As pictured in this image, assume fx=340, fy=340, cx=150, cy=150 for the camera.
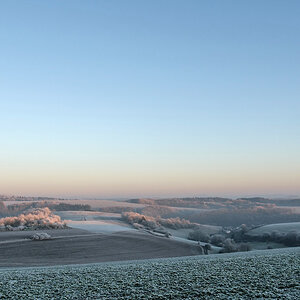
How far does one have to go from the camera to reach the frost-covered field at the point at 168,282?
799 centimetres

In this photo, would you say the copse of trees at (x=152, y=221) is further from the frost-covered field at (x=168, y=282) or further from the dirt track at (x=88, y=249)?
the frost-covered field at (x=168, y=282)

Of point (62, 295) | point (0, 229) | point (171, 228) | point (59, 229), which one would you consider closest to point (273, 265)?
point (62, 295)

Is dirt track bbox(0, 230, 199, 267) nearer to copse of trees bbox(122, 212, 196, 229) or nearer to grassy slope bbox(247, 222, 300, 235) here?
copse of trees bbox(122, 212, 196, 229)

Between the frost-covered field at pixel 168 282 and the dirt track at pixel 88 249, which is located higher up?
the frost-covered field at pixel 168 282

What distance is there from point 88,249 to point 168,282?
43.2 ft

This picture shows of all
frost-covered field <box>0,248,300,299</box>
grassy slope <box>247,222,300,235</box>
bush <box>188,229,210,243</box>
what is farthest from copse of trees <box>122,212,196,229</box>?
frost-covered field <box>0,248,300,299</box>

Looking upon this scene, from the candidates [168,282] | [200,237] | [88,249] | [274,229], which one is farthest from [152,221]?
[168,282]

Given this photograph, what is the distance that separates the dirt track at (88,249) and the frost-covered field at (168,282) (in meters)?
7.93

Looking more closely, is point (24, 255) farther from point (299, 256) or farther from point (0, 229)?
point (299, 256)

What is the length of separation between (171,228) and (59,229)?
15.3 meters

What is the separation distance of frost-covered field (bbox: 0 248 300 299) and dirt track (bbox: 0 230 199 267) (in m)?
7.93

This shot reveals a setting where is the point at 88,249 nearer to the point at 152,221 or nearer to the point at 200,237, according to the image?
the point at 200,237

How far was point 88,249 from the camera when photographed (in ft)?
69.2

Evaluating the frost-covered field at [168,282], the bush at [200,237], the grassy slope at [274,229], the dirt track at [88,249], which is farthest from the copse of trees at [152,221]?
the frost-covered field at [168,282]
